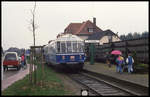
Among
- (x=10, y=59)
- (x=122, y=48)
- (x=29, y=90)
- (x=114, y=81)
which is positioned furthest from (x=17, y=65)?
(x=29, y=90)

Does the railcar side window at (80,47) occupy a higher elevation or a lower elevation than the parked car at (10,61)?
higher

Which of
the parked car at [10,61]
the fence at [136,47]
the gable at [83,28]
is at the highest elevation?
the gable at [83,28]

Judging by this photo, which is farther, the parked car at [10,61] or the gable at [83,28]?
the gable at [83,28]

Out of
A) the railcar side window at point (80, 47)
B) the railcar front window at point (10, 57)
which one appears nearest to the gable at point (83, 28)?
the railcar front window at point (10, 57)

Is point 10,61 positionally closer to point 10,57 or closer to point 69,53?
point 10,57

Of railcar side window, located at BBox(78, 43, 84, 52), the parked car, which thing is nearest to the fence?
railcar side window, located at BBox(78, 43, 84, 52)

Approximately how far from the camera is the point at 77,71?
26.7 metres

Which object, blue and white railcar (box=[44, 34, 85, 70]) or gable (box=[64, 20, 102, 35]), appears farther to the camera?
gable (box=[64, 20, 102, 35])

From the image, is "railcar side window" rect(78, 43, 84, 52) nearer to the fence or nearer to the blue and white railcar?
the blue and white railcar

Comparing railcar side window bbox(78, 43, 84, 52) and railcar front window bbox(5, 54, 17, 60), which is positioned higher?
railcar side window bbox(78, 43, 84, 52)

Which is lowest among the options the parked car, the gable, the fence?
the parked car

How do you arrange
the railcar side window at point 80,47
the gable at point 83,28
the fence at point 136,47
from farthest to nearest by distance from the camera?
the gable at point 83,28
the railcar side window at point 80,47
the fence at point 136,47

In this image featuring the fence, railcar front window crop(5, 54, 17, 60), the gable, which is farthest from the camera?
the gable

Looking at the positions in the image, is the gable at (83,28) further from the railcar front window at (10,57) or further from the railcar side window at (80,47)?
the railcar side window at (80,47)
